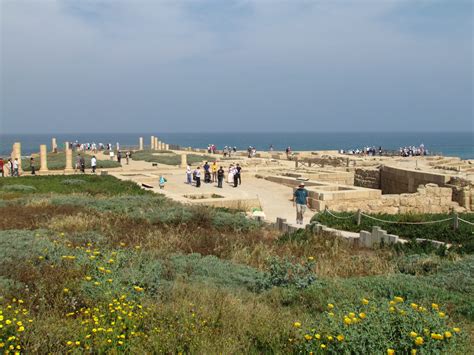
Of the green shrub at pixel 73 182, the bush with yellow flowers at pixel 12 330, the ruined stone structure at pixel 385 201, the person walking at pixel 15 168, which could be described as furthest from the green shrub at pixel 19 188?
the bush with yellow flowers at pixel 12 330

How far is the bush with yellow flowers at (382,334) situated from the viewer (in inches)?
175

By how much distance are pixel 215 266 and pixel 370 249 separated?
4512 mm

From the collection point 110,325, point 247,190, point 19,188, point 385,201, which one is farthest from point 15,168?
point 110,325

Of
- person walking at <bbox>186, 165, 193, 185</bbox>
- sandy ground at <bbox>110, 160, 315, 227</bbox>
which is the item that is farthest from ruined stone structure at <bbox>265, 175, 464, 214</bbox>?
person walking at <bbox>186, 165, 193, 185</bbox>

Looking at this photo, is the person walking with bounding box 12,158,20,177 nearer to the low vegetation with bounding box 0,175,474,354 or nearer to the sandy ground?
the sandy ground

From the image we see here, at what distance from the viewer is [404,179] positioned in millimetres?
23969

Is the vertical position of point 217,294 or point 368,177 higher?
point 217,294

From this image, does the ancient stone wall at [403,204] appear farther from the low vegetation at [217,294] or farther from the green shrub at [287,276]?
the green shrub at [287,276]

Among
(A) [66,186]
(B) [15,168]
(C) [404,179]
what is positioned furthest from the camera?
(B) [15,168]

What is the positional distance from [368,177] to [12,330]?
83.2 feet

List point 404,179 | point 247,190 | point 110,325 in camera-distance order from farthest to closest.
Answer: point 404,179, point 247,190, point 110,325

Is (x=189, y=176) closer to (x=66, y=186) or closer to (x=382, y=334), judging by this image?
(x=66, y=186)

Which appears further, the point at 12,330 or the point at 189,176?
the point at 189,176

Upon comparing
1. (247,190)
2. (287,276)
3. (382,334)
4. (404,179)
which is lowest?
(247,190)
